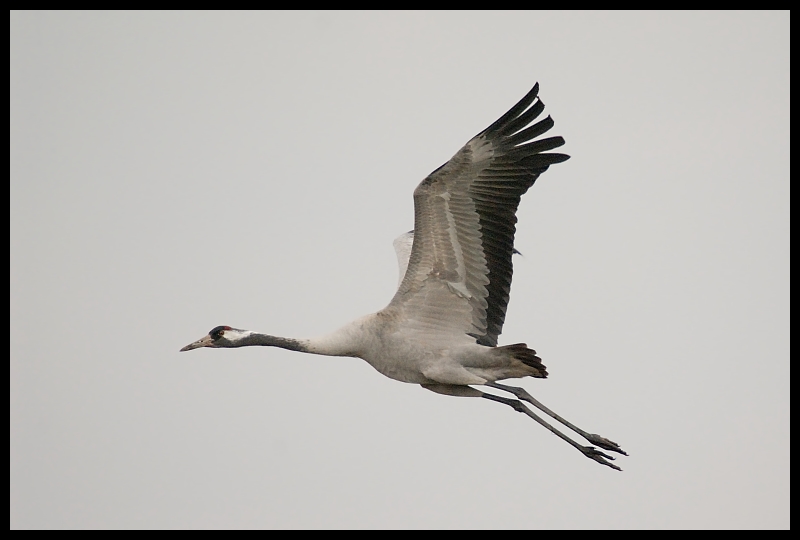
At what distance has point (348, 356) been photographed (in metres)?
17.0

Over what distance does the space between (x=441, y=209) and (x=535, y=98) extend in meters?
1.60

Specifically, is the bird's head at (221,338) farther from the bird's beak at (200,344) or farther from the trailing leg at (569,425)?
the trailing leg at (569,425)

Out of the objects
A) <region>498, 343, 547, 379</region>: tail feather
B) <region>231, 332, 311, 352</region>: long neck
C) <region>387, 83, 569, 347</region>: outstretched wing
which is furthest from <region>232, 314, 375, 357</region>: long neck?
<region>498, 343, 547, 379</region>: tail feather

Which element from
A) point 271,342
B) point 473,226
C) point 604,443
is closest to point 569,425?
point 604,443

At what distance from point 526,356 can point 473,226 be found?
5.16ft

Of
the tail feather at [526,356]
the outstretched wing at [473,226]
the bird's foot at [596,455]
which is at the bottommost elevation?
the bird's foot at [596,455]

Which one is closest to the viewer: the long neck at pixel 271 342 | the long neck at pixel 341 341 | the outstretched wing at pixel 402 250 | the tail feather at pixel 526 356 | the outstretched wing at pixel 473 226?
the outstretched wing at pixel 473 226

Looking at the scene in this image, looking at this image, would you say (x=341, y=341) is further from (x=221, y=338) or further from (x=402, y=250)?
(x=402, y=250)

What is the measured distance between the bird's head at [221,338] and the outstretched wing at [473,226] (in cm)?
199

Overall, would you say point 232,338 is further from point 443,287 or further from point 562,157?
point 562,157

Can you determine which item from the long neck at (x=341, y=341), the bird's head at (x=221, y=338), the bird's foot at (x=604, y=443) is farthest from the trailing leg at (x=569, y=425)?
the bird's head at (x=221, y=338)

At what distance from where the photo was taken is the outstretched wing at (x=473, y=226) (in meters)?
15.9

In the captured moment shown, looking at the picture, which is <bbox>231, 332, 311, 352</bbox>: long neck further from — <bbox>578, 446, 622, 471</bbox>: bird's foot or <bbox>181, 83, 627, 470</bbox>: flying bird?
<bbox>578, 446, 622, 471</bbox>: bird's foot

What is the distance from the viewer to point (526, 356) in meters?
16.3
